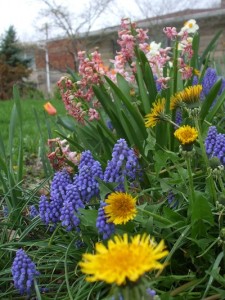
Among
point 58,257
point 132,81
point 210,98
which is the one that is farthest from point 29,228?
point 132,81

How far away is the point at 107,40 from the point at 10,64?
427 cm

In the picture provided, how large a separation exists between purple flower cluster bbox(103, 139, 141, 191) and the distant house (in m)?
10.0

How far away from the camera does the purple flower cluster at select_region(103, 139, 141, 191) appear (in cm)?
136

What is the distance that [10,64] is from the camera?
63.8 feet

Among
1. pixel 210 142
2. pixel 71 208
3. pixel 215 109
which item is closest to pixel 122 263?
pixel 71 208

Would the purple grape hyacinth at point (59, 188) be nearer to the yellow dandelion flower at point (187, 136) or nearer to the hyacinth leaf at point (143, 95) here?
the yellow dandelion flower at point (187, 136)

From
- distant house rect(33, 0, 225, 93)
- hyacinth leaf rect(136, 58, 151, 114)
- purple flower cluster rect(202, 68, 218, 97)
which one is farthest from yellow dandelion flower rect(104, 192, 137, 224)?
distant house rect(33, 0, 225, 93)

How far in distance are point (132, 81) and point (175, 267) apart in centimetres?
127

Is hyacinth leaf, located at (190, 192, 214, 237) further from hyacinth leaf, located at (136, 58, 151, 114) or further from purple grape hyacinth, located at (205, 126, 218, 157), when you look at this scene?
hyacinth leaf, located at (136, 58, 151, 114)

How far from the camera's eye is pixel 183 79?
91.7 inches

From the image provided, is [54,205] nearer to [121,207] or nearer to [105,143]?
[121,207]

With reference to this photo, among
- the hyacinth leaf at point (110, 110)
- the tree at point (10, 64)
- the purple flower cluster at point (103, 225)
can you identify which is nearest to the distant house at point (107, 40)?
the tree at point (10, 64)

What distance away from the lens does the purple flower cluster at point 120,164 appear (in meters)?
1.36

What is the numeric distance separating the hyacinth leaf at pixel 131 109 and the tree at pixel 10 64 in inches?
543
